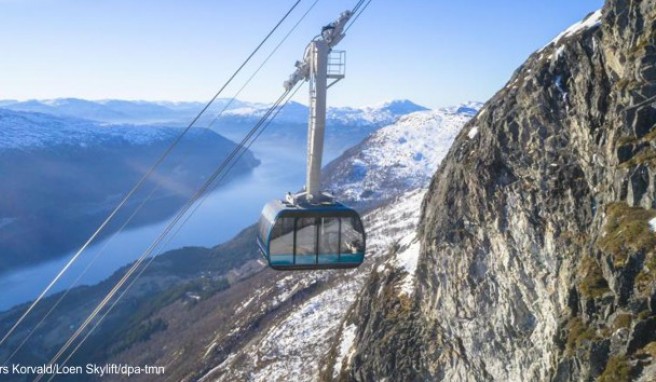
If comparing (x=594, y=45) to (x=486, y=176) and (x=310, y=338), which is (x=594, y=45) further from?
(x=310, y=338)

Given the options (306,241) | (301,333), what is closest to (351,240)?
(306,241)

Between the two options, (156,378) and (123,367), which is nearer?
(156,378)

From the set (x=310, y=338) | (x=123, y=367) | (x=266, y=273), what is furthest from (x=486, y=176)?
(x=266, y=273)

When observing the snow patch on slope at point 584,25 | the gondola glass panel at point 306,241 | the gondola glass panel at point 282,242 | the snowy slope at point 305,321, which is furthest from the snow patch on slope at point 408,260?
the gondola glass panel at point 282,242

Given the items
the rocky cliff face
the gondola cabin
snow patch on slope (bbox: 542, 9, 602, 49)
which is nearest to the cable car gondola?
the gondola cabin

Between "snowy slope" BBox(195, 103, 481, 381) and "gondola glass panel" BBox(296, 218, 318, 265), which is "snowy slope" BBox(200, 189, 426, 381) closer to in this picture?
"snowy slope" BBox(195, 103, 481, 381)

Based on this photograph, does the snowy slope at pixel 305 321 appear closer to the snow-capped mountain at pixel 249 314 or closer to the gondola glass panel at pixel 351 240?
the snow-capped mountain at pixel 249 314

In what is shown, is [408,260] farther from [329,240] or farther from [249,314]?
[249,314]
